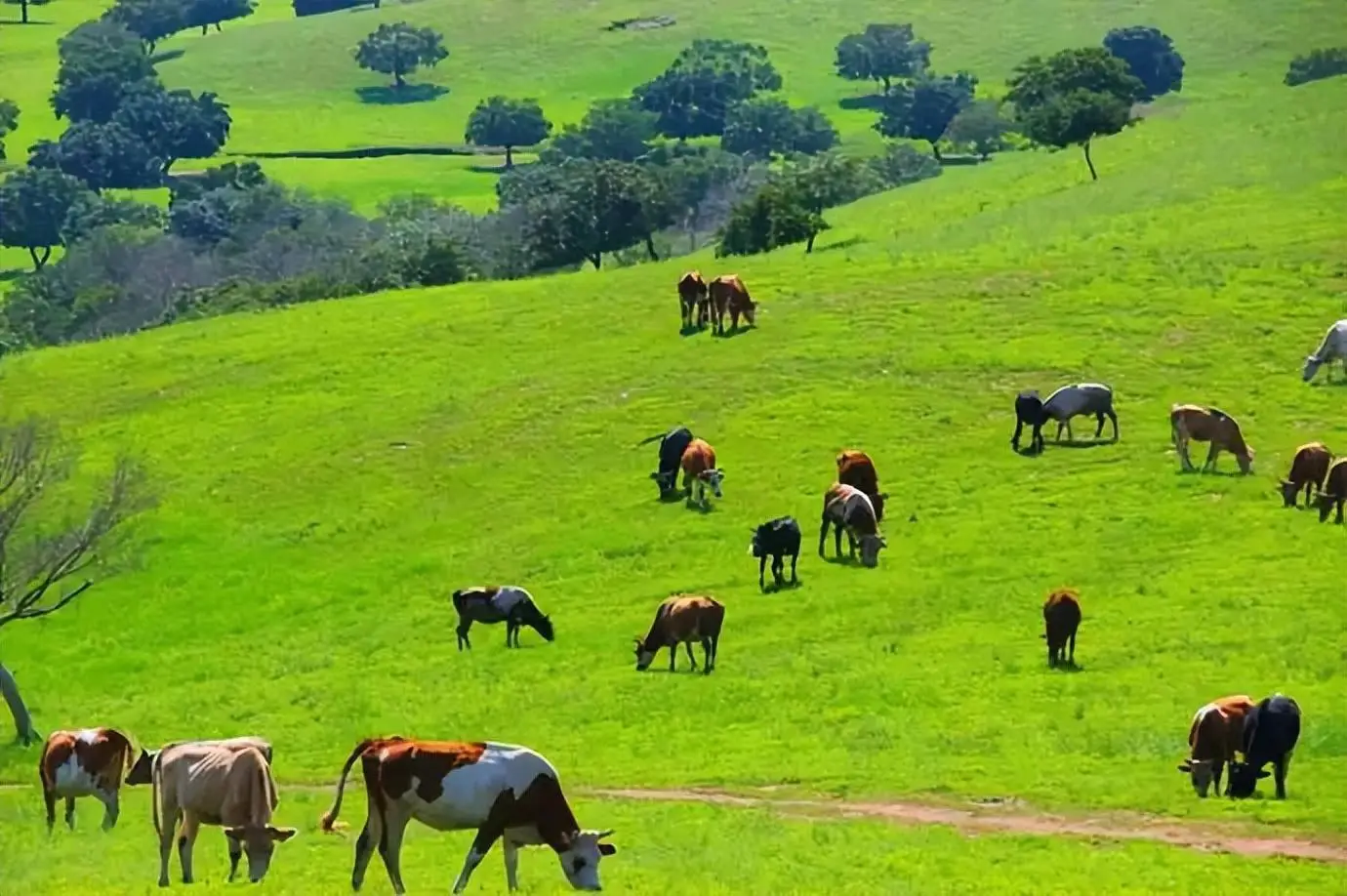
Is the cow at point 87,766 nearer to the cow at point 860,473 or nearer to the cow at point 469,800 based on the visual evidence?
the cow at point 469,800

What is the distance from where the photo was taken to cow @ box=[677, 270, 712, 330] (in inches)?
2376

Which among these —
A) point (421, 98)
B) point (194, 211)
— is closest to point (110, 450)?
point (194, 211)

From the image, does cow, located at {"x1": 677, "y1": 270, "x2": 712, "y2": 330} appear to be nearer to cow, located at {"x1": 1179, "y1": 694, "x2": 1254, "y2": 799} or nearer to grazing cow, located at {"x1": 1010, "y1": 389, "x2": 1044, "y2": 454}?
grazing cow, located at {"x1": 1010, "y1": 389, "x2": 1044, "y2": 454}

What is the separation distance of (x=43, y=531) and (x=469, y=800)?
33.6m

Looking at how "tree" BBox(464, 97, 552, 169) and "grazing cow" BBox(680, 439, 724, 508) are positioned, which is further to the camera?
"tree" BBox(464, 97, 552, 169)

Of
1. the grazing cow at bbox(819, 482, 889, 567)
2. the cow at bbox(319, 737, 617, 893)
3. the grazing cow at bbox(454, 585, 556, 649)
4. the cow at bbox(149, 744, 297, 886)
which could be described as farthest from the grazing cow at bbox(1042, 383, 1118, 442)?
the cow at bbox(319, 737, 617, 893)

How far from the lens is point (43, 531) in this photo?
51.2 m

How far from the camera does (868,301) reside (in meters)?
61.0

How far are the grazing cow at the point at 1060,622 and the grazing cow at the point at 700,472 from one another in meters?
13.8

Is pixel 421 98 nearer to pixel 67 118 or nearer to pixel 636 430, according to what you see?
pixel 67 118

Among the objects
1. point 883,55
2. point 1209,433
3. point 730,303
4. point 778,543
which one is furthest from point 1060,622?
point 883,55

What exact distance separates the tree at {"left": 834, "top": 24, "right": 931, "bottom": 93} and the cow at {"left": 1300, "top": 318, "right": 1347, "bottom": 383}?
107706 mm

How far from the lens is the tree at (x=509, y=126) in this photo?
504 ft

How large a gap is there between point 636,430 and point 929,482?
28.4ft
